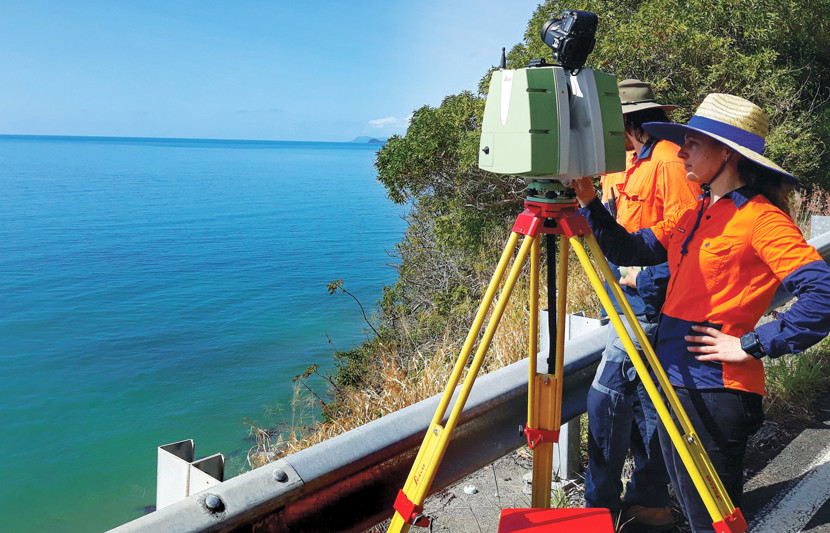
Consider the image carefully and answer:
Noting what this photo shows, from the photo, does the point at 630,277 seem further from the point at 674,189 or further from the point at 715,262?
the point at 715,262

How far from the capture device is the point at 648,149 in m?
2.78

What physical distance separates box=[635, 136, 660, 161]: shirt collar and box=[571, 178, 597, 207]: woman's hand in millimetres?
708

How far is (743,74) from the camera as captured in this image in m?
11.1

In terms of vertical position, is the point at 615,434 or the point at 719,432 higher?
the point at 719,432

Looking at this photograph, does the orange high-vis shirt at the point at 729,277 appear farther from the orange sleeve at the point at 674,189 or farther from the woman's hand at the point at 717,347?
the orange sleeve at the point at 674,189

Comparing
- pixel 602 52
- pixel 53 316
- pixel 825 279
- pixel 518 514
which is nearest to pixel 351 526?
pixel 518 514

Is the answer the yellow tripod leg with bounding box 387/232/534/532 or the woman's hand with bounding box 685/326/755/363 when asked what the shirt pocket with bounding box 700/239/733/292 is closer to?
the woman's hand with bounding box 685/326/755/363

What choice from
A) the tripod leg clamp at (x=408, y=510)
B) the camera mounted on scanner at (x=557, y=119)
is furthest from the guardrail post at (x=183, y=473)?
the camera mounted on scanner at (x=557, y=119)

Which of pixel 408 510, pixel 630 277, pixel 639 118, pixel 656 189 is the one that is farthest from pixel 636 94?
pixel 408 510

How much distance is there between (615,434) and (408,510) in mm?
1173

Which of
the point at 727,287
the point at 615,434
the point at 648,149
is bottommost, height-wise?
the point at 615,434

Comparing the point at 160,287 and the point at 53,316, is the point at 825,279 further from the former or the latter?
the point at 160,287

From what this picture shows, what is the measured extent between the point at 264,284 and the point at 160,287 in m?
5.46

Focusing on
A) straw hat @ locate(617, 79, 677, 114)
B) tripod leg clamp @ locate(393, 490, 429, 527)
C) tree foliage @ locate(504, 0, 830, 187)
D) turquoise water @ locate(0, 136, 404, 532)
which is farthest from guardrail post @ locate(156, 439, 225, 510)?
tree foliage @ locate(504, 0, 830, 187)
